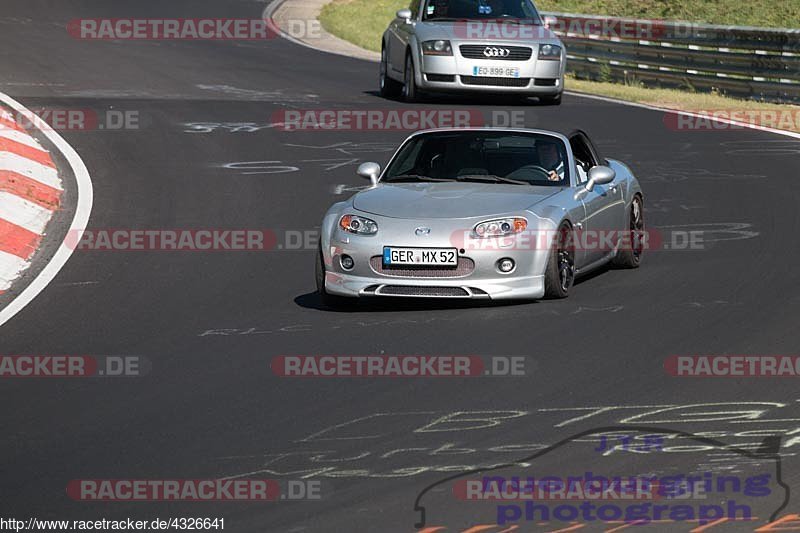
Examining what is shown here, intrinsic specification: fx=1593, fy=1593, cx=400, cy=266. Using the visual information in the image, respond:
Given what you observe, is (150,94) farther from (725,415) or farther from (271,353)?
(725,415)

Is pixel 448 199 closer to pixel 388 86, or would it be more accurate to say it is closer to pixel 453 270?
pixel 453 270

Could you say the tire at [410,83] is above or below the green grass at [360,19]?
above

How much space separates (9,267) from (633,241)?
505cm

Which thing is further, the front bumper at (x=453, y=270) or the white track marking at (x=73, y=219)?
the white track marking at (x=73, y=219)

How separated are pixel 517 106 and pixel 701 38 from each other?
17.6 feet

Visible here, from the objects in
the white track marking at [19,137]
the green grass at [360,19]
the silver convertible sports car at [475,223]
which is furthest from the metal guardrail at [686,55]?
the silver convertible sports car at [475,223]

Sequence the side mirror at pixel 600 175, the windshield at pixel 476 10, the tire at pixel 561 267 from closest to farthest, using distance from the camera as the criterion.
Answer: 1. the tire at pixel 561 267
2. the side mirror at pixel 600 175
3. the windshield at pixel 476 10

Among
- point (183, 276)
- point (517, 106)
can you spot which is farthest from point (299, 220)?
point (517, 106)

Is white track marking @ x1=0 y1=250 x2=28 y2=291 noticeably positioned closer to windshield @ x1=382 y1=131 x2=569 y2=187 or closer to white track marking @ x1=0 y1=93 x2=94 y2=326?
white track marking @ x1=0 y1=93 x2=94 y2=326

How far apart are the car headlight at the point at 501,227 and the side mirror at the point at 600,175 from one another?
1.12 m

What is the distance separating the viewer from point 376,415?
8.05 m

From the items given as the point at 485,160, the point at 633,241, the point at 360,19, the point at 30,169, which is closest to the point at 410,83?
the point at 30,169

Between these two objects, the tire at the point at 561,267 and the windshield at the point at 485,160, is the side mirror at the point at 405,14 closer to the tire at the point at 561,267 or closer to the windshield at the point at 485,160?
the windshield at the point at 485,160

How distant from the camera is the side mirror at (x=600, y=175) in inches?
471
